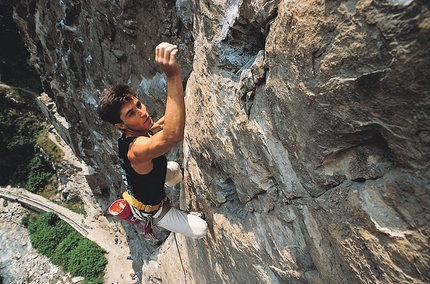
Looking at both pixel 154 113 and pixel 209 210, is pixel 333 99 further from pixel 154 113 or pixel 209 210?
pixel 154 113

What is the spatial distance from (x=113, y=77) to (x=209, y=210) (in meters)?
5.44

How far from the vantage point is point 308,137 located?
2484 mm

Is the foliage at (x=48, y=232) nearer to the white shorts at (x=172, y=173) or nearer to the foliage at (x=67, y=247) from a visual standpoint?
the foliage at (x=67, y=247)

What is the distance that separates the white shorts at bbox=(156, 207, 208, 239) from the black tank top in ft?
1.28

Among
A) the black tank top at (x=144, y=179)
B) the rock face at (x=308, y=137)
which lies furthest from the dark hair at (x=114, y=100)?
the rock face at (x=308, y=137)

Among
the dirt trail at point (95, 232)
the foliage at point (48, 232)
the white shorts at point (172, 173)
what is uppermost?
the white shorts at point (172, 173)

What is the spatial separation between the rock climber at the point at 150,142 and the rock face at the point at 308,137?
1.77ft

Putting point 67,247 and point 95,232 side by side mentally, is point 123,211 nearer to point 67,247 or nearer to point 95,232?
point 95,232

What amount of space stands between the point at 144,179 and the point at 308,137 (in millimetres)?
2273

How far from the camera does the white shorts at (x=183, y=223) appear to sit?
15.3 ft

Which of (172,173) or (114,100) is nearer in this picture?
(114,100)

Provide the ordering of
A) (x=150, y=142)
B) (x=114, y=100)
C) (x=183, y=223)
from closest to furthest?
(x=150, y=142) < (x=114, y=100) < (x=183, y=223)

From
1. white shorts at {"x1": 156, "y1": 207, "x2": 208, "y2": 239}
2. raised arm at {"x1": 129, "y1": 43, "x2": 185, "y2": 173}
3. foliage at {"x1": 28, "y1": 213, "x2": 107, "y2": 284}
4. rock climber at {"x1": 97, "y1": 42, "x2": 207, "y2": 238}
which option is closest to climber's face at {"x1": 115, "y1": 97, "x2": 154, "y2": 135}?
rock climber at {"x1": 97, "y1": 42, "x2": 207, "y2": 238}

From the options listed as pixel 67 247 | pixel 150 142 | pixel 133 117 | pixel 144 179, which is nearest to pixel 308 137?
pixel 150 142
